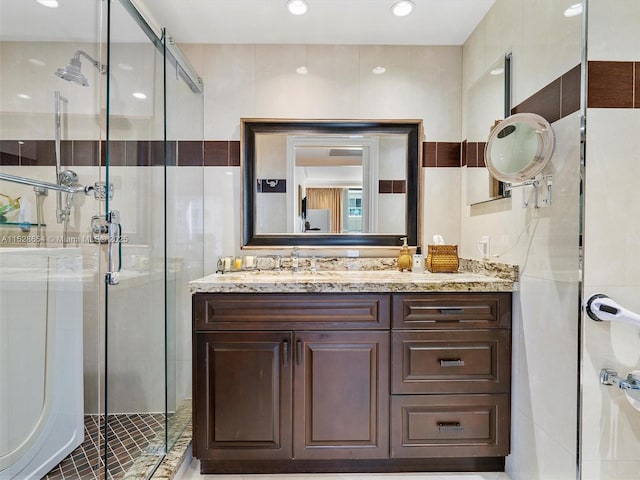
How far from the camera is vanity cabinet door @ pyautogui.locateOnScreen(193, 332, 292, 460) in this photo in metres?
1.61

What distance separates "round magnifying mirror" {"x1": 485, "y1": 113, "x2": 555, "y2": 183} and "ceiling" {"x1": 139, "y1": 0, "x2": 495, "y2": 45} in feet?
2.71

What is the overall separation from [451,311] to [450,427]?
533 mm

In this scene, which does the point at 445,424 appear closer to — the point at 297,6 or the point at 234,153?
the point at 234,153

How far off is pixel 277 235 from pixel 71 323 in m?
1.14

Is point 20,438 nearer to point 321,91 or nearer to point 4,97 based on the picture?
point 4,97

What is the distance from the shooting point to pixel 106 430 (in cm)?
139

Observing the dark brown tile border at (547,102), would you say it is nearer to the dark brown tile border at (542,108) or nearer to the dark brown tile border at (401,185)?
the dark brown tile border at (542,108)

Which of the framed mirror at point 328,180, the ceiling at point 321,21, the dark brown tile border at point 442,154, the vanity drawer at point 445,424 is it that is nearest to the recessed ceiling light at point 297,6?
the ceiling at point 321,21

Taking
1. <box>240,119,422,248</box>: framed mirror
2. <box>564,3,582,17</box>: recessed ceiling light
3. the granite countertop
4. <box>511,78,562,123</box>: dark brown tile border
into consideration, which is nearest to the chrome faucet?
<box>240,119,422,248</box>: framed mirror

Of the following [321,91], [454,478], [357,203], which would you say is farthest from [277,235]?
[454,478]

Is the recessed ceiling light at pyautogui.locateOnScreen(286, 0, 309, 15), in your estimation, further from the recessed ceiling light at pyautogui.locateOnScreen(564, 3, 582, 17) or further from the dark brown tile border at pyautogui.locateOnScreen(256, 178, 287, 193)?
the recessed ceiling light at pyautogui.locateOnScreen(564, 3, 582, 17)

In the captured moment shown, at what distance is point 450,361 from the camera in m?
1.63

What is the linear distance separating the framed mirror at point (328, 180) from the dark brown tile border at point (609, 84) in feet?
3.39

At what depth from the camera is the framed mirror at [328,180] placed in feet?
7.22
